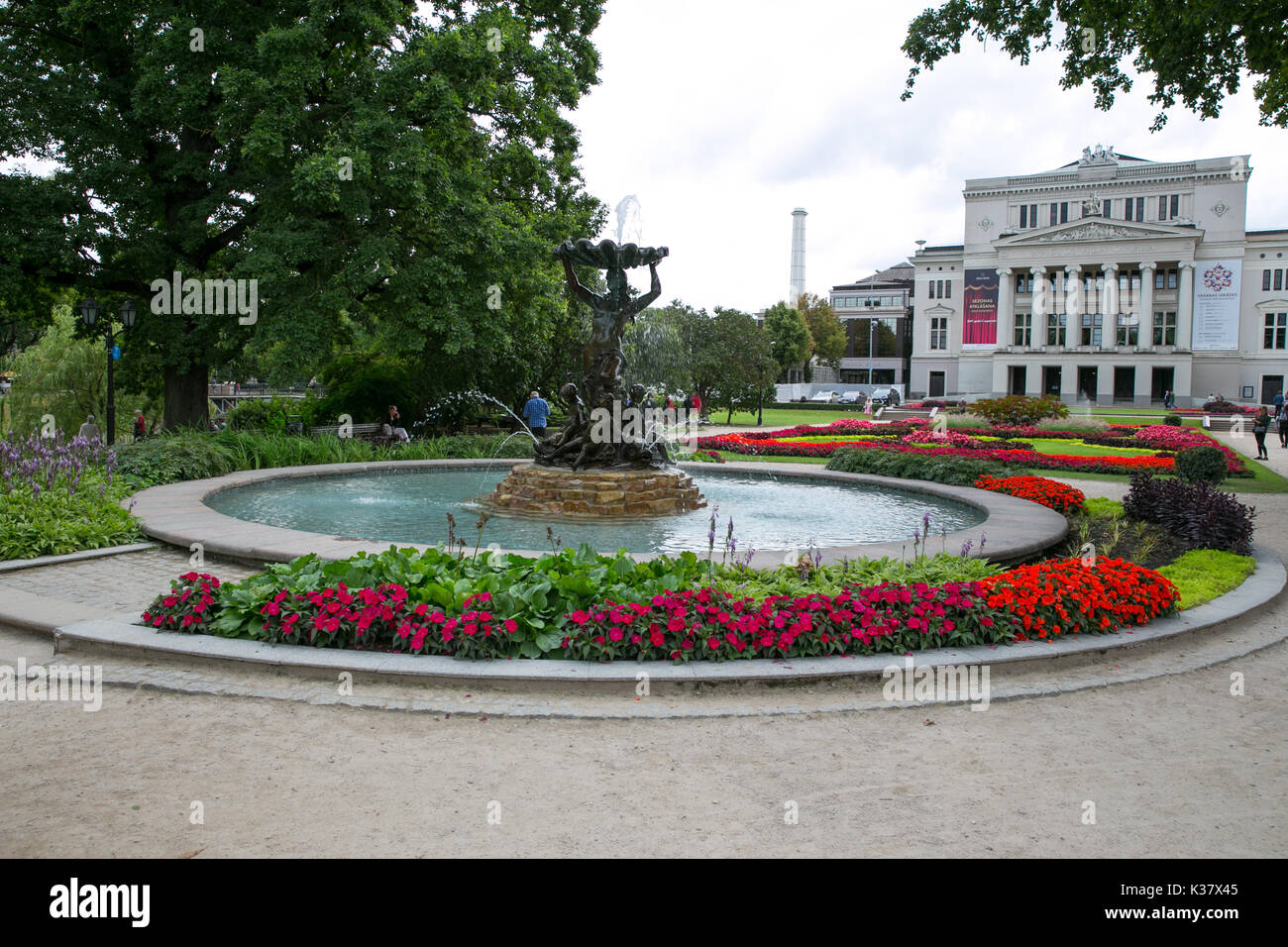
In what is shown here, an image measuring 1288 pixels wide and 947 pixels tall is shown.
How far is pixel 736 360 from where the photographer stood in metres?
43.2

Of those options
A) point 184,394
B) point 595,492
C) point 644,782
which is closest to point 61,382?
point 184,394

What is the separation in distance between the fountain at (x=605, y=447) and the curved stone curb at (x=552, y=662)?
672 centimetres

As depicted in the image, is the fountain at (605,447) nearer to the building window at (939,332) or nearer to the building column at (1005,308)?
the building column at (1005,308)

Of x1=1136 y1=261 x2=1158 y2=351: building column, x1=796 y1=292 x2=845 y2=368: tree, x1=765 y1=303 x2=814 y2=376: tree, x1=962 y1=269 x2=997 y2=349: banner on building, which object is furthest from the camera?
x1=796 y1=292 x2=845 y2=368: tree

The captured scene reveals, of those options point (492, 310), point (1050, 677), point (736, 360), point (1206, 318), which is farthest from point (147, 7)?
point (1206, 318)

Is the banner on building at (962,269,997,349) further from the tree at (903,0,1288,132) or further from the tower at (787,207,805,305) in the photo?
the tree at (903,0,1288,132)

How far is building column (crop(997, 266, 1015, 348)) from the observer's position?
243 ft

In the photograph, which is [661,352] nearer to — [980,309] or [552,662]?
[552,662]

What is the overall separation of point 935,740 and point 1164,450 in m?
26.1

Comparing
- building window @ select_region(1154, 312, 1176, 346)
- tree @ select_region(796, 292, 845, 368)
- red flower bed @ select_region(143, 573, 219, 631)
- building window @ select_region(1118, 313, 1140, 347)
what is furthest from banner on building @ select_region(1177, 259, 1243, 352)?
red flower bed @ select_region(143, 573, 219, 631)

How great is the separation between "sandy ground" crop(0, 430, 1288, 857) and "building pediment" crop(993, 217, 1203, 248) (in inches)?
2917

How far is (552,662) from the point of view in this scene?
591cm

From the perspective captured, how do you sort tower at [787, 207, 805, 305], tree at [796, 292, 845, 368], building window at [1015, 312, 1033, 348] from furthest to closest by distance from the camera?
tower at [787, 207, 805, 305] → tree at [796, 292, 845, 368] → building window at [1015, 312, 1033, 348]

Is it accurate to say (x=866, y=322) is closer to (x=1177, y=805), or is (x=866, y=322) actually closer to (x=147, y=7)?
(x=147, y=7)
